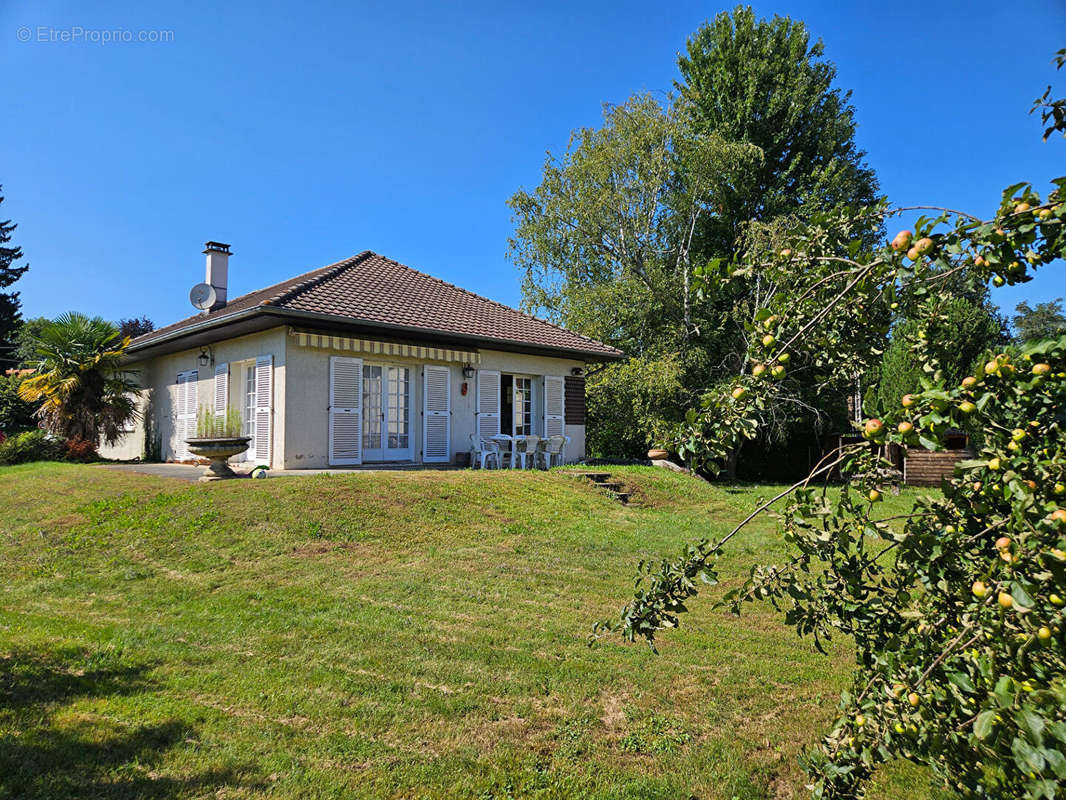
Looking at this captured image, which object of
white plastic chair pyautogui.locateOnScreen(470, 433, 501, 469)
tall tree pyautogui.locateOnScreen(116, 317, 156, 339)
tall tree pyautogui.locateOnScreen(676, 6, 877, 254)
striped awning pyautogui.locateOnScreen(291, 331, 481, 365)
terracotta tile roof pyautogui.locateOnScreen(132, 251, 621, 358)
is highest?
tall tree pyautogui.locateOnScreen(676, 6, 877, 254)

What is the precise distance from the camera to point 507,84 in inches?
647

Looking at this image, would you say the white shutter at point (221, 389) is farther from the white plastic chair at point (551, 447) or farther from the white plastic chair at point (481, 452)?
the white plastic chair at point (551, 447)

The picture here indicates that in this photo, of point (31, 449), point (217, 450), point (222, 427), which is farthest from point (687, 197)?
point (31, 449)

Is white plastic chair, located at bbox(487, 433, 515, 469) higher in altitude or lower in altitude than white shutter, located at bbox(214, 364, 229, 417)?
lower

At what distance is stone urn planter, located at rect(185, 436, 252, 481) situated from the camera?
36.3 ft

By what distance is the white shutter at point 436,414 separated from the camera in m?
14.9

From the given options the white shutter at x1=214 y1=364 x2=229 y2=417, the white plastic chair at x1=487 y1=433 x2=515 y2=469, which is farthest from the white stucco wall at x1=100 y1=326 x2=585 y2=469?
the white plastic chair at x1=487 y1=433 x2=515 y2=469

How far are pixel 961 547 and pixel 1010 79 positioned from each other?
1496cm

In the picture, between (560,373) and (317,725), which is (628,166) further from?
(317,725)

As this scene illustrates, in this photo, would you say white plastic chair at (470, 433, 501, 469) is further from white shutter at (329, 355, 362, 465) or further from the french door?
white shutter at (329, 355, 362, 465)

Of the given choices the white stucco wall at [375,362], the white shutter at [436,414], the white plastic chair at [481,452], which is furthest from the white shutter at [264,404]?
the white plastic chair at [481,452]

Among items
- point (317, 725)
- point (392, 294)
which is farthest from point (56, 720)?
point (392, 294)

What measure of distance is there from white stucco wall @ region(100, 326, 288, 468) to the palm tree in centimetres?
99

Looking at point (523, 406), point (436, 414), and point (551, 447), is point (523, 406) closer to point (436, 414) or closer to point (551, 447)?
point (551, 447)
